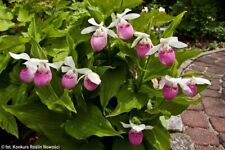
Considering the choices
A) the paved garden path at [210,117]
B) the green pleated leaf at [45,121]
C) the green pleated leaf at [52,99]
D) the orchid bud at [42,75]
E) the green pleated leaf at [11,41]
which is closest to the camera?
the orchid bud at [42,75]

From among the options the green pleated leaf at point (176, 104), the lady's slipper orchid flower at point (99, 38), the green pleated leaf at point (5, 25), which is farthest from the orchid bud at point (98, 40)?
the green pleated leaf at point (5, 25)

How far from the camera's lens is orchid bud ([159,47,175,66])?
1906 millimetres

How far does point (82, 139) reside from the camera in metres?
2.09

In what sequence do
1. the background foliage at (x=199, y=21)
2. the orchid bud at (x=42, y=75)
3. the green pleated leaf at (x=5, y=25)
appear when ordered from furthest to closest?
the background foliage at (x=199, y=21) < the green pleated leaf at (x=5, y=25) < the orchid bud at (x=42, y=75)

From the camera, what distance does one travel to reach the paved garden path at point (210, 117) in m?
3.27

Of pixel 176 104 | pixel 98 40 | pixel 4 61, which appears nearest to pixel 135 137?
pixel 176 104

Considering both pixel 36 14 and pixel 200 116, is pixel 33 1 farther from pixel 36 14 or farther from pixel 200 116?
pixel 200 116

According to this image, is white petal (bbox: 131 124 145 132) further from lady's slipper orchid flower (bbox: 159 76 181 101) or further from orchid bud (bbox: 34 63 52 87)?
orchid bud (bbox: 34 63 52 87)

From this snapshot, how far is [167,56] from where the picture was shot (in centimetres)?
191

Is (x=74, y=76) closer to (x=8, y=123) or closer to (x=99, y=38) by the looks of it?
(x=99, y=38)

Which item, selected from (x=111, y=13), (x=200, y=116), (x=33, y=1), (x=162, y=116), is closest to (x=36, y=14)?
(x=33, y=1)

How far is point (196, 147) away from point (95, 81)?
59.9 inches

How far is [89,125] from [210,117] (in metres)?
1.94

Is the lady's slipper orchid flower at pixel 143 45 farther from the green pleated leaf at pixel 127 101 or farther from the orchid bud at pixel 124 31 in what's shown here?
the green pleated leaf at pixel 127 101
